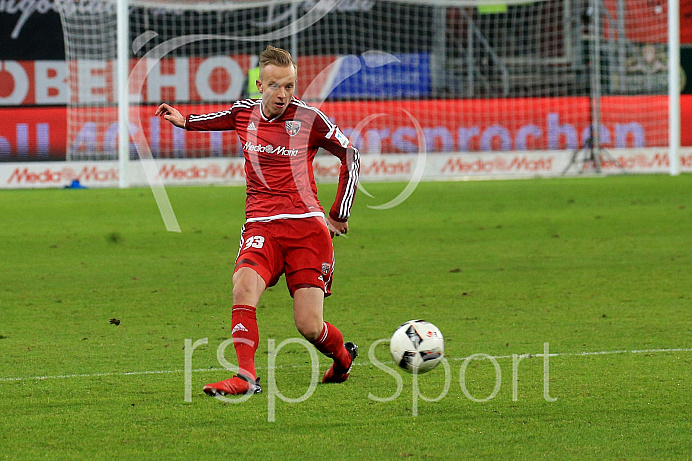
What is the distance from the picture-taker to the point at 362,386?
19.0 feet

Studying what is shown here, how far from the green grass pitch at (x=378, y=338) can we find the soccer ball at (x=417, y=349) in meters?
0.12

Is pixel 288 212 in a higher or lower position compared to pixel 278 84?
lower

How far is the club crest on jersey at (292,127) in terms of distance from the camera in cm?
607

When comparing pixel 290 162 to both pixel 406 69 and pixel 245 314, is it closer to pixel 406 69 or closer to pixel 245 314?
pixel 245 314

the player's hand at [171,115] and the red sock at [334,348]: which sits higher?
the player's hand at [171,115]

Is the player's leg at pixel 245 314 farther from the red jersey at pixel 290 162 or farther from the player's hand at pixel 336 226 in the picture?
the player's hand at pixel 336 226

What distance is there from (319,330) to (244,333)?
1.44 ft

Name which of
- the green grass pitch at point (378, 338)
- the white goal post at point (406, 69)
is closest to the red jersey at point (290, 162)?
the green grass pitch at point (378, 338)

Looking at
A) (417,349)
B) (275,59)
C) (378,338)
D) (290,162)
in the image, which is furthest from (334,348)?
(275,59)

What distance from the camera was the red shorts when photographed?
19.2 ft

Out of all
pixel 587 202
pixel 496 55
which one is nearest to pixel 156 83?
pixel 496 55

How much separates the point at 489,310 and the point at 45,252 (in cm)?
637

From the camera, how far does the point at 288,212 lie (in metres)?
5.95

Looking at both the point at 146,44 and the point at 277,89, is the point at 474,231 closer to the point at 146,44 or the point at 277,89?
the point at 277,89
